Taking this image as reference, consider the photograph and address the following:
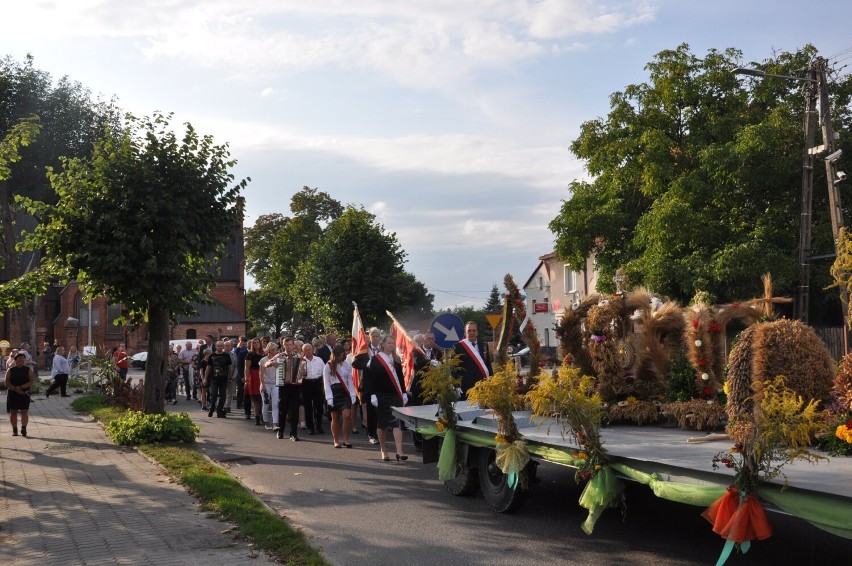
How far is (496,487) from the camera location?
930cm

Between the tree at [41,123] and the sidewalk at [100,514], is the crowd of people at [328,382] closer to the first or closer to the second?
the sidewalk at [100,514]

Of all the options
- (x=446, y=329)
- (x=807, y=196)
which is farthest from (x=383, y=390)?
(x=807, y=196)

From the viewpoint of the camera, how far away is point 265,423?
19.0 meters

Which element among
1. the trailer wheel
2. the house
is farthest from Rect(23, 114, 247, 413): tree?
the house

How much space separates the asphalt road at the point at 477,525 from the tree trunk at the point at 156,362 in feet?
12.5

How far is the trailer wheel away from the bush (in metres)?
6.94

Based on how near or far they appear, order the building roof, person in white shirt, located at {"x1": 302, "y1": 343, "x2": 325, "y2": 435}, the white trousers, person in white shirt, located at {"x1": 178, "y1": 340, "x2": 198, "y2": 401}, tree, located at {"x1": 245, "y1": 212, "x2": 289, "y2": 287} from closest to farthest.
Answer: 1. person in white shirt, located at {"x1": 302, "y1": 343, "x2": 325, "y2": 435}
2. the white trousers
3. person in white shirt, located at {"x1": 178, "y1": 340, "x2": 198, "y2": 401}
4. the building roof
5. tree, located at {"x1": 245, "y1": 212, "x2": 289, "y2": 287}

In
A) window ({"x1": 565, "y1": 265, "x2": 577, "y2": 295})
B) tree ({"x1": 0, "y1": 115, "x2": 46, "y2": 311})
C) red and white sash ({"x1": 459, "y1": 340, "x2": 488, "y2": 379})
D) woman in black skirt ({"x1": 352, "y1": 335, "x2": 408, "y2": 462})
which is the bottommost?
woman in black skirt ({"x1": 352, "y1": 335, "x2": 408, "y2": 462})

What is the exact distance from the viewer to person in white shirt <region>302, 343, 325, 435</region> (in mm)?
16172

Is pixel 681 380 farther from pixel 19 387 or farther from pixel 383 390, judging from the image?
pixel 19 387

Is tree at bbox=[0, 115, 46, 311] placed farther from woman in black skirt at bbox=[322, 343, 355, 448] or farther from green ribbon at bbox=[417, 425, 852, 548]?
green ribbon at bbox=[417, 425, 852, 548]

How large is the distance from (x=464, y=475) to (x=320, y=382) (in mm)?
7191

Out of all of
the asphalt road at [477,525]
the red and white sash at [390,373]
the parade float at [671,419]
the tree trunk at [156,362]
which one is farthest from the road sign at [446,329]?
the tree trunk at [156,362]

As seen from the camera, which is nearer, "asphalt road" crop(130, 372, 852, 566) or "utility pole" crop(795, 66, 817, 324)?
"asphalt road" crop(130, 372, 852, 566)
